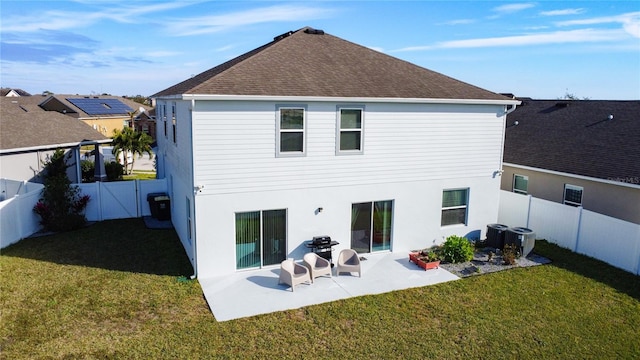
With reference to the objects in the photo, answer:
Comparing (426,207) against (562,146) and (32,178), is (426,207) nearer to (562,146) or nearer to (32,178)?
(562,146)

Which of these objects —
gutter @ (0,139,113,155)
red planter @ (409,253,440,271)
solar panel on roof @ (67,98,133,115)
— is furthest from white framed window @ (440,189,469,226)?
solar panel on roof @ (67,98,133,115)

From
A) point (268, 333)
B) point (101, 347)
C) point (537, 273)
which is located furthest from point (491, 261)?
point (101, 347)

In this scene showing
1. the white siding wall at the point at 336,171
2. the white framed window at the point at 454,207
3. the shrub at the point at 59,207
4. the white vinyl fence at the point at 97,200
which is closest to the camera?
the white siding wall at the point at 336,171

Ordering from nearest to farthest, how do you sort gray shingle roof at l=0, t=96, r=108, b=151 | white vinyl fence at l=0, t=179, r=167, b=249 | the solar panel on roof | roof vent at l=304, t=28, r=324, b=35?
white vinyl fence at l=0, t=179, r=167, b=249 < roof vent at l=304, t=28, r=324, b=35 < gray shingle roof at l=0, t=96, r=108, b=151 < the solar panel on roof

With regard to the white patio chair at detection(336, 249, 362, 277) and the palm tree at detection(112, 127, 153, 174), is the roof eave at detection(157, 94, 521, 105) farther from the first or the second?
the palm tree at detection(112, 127, 153, 174)

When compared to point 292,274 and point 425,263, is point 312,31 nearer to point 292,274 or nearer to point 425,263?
point 425,263

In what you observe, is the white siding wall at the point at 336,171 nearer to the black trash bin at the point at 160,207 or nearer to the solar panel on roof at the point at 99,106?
the black trash bin at the point at 160,207

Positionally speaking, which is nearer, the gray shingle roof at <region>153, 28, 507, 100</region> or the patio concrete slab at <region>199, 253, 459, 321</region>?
the patio concrete slab at <region>199, 253, 459, 321</region>

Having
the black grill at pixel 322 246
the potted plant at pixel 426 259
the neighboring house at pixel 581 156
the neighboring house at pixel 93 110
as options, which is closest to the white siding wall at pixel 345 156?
the black grill at pixel 322 246
